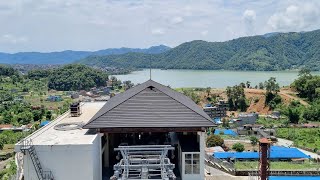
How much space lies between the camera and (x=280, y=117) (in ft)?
136

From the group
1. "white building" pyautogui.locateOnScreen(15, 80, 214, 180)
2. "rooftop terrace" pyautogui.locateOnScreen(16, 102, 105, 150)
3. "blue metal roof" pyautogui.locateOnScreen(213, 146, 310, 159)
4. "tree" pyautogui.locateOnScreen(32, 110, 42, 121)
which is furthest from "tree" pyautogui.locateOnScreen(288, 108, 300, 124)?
"rooftop terrace" pyautogui.locateOnScreen(16, 102, 105, 150)

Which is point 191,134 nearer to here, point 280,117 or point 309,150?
point 309,150

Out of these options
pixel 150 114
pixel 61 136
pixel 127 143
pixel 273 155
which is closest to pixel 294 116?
pixel 273 155

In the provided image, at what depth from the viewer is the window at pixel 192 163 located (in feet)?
38.9

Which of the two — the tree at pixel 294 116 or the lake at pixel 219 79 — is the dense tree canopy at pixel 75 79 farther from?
the tree at pixel 294 116

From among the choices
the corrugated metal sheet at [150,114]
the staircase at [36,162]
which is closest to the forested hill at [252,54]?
the corrugated metal sheet at [150,114]

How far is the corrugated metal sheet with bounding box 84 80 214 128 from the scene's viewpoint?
1173cm

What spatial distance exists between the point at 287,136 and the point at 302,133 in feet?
5.70

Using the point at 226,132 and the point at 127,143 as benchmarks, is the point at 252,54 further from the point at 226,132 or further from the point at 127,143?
the point at 127,143

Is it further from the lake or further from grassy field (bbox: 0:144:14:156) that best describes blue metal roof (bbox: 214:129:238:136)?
the lake

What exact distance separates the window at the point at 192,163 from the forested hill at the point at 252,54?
13181 centimetres

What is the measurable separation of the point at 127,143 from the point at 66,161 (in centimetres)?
252

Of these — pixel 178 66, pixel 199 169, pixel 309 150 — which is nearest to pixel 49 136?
pixel 199 169

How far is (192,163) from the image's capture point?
11891 millimetres
